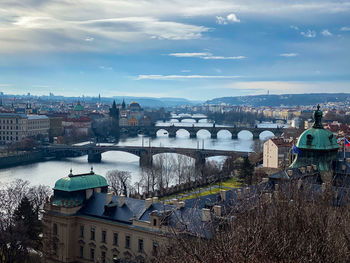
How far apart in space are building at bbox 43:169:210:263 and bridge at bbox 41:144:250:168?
31.8 m

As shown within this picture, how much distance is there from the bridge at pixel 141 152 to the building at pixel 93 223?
3176 cm

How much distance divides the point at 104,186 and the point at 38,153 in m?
48.2

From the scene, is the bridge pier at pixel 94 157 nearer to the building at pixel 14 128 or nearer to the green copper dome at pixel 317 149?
the building at pixel 14 128

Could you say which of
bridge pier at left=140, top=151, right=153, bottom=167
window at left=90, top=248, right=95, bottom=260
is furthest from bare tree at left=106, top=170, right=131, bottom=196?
bridge pier at left=140, top=151, right=153, bottom=167

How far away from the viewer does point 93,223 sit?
24.7 metres

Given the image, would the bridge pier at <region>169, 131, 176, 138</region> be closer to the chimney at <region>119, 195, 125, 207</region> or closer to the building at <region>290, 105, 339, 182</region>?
the building at <region>290, 105, 339, 182</region>

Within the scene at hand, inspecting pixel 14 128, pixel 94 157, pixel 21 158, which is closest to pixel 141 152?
pixel 94 157

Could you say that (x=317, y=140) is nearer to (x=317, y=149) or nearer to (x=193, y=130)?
(x=317, y=149)

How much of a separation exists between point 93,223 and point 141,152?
43.1 m

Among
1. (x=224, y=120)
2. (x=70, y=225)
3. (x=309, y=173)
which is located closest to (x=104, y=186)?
(x=70, y=225)

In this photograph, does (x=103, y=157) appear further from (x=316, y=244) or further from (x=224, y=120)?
(x=224, y=120)

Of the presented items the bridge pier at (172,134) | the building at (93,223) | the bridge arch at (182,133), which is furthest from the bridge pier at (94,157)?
the bridge pier at (172,134)

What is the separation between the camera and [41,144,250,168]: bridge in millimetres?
62812

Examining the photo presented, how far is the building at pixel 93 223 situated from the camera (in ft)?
74.9
